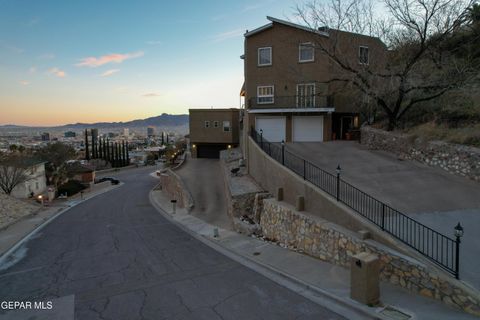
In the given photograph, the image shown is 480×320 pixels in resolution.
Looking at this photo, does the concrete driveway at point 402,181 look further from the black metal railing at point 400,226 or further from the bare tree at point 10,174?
the bare tree at point 10,174

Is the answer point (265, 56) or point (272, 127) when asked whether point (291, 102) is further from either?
point (265, 56)

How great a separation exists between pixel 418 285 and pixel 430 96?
14.1 m

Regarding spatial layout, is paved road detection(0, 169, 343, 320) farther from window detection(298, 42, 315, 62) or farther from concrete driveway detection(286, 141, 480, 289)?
window detection(298, 42, 315, 62)

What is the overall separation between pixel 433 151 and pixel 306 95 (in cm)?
1027

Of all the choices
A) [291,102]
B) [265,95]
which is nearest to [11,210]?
[265,95]

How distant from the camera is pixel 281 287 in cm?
898

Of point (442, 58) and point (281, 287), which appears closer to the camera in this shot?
point (281, 287)

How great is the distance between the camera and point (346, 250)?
9500mm

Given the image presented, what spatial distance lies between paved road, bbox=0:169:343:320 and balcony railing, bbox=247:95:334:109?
1203cm

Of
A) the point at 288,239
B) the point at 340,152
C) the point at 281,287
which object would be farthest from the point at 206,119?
the point at 281,287

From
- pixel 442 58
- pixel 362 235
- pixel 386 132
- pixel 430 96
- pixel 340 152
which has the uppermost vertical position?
pixel 442 58

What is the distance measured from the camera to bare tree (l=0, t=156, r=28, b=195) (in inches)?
1363

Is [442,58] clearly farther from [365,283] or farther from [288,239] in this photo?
[365,283]

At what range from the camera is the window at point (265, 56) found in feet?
77.2
